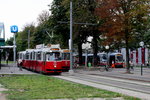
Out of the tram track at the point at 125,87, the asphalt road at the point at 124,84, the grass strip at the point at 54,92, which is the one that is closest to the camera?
the grass strip at the point at 54,92

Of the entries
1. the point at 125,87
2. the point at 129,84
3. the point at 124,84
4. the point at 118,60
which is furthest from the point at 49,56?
the point at 118,60

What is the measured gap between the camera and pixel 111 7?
32656 mm

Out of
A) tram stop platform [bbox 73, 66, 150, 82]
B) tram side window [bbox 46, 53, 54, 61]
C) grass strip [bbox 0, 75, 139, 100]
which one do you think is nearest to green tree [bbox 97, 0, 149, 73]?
tram stop platform [bbox 73, 66, 150, 82]

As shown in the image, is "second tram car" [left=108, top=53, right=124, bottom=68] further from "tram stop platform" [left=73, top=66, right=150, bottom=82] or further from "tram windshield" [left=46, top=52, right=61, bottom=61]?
"tram windshield" [left=46, top=52, right=61, bottom=61]

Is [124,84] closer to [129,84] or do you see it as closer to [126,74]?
[129,84]

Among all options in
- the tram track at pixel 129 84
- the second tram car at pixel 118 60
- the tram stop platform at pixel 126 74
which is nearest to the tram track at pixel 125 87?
the tram track at pixel 129 84

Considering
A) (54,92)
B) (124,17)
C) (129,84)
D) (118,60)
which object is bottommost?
(129,84)

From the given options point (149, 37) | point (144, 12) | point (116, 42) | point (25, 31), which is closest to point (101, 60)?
point (149, 37)

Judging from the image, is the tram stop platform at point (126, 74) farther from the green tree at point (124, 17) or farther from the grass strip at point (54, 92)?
the grass strip at point (54, 92)

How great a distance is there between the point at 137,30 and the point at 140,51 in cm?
4029

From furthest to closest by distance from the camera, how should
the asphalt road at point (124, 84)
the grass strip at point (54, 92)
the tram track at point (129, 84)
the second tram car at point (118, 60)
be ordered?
the second tram car at point (118, 60)
the tram track at point (129, 84)
the asphalt road at point (124, 84)
the grass strip at point (54, 92)

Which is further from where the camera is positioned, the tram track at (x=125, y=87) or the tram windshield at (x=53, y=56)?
the tram windshield at (x=53, y=56)

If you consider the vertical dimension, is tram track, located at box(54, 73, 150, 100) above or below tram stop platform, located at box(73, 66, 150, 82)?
below

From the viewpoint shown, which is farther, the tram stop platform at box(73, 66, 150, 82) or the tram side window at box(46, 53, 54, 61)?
the tram side window at box(46, 53, 54, 61)
